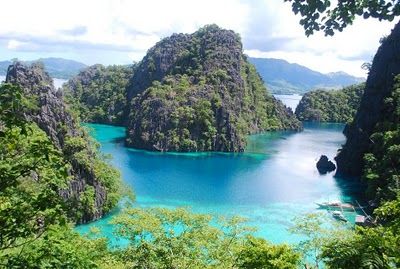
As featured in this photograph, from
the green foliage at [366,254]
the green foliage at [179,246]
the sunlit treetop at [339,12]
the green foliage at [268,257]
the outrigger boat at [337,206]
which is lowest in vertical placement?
the outrigger boat at [337,206]

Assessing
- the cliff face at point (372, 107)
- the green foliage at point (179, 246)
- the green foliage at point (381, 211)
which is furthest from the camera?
the cliff face at point (372, 107)

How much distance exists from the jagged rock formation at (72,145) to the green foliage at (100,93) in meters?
60.0

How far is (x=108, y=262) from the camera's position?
17.5 m

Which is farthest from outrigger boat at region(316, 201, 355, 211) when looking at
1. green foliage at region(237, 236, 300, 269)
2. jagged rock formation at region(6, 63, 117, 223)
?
green foliage at region(237, 236, 300, 269)

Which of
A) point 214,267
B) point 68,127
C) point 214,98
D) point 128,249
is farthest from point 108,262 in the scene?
point 214,98

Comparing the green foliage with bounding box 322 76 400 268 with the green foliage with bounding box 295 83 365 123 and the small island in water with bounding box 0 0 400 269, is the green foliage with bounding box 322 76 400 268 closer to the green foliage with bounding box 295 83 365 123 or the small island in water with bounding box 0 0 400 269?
the small island in water with bounding box 0 0 400 269

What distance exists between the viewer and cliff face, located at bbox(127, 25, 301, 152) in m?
75.3

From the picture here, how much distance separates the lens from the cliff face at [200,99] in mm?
75294

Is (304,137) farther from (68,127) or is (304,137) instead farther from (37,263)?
(37,263)

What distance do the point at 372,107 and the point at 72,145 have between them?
124 ft

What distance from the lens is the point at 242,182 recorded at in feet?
161

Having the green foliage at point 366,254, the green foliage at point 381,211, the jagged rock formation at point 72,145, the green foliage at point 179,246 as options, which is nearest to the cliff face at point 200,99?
the green foliage at point 381,211

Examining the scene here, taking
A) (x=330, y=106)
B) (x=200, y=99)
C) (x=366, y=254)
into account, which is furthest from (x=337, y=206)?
(x=330, y=106)

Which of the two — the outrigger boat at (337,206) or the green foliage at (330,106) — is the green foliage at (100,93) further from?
the outrigger boat at (337,206)
